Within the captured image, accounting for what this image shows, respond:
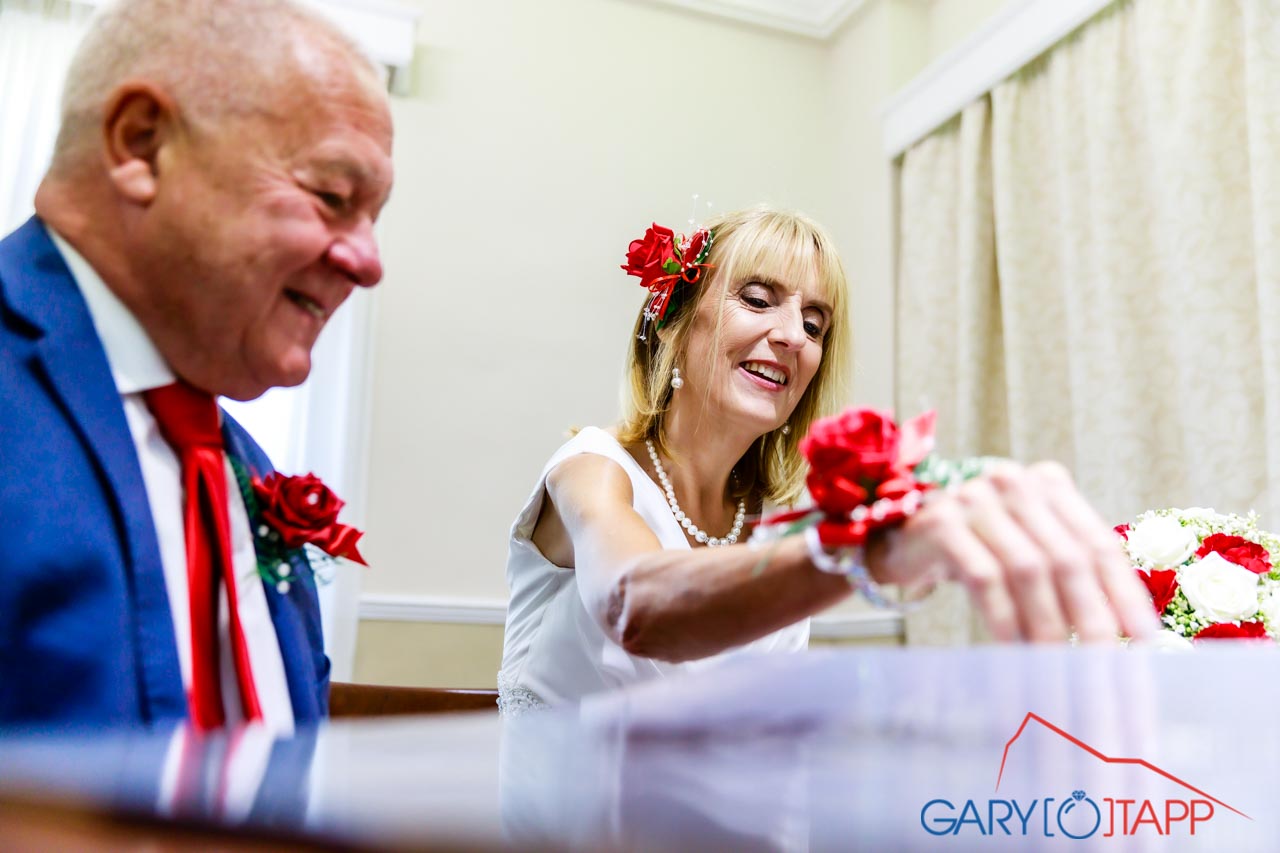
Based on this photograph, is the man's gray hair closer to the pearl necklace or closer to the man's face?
the man's face

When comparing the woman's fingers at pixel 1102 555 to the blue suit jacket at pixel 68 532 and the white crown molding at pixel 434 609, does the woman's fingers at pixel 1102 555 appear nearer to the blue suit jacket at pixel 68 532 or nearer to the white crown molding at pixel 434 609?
the blue suit jacket at pixel 68 532

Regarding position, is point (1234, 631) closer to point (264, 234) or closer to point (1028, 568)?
point (1028, 568)

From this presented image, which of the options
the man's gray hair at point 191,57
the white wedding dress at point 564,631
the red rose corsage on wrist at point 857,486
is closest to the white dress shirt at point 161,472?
the man's gray hair at point 191,57

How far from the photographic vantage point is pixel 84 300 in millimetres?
863

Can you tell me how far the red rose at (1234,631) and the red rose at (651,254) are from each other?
40.3 inches

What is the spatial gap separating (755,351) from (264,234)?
1.07 m

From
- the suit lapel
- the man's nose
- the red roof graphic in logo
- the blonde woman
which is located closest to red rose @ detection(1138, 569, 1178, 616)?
the blonde woman

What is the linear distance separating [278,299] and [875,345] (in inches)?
122

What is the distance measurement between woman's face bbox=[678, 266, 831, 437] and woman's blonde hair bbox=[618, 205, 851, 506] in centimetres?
2

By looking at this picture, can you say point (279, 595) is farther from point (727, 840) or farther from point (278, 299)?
point (727, 840)

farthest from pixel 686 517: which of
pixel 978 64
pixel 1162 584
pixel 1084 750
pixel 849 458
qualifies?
pixel 978 64

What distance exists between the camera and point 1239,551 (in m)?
1.46

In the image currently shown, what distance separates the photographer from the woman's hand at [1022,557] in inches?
24.3

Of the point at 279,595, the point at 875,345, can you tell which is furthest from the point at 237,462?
the point at 875,345
